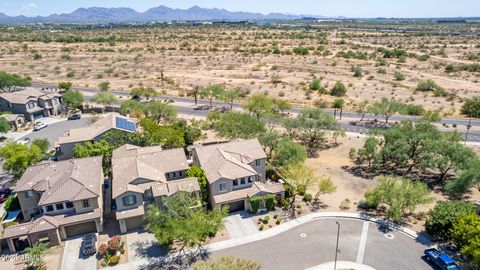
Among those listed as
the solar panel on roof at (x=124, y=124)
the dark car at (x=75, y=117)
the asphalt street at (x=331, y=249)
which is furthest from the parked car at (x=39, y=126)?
the asphalt street at (x=331, y=249)

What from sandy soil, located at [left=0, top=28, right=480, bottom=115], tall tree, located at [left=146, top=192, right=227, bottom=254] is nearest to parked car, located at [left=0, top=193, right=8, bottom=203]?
tall tree, located at [left=146, top=192, right=227, bottom=254]

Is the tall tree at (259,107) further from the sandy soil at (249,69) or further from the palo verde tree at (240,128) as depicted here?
the sandy soil at (249,69)

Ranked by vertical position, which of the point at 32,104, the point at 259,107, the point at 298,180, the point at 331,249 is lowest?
the point at 331,249

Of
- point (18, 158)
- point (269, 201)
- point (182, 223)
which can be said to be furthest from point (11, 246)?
point (269, 201)

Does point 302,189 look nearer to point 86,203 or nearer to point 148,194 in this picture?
point 148,194

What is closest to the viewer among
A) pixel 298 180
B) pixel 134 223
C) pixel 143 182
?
pixel 134 223

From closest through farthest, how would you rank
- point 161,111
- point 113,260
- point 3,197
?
point 113,260 < point 3,197 < point 161,111

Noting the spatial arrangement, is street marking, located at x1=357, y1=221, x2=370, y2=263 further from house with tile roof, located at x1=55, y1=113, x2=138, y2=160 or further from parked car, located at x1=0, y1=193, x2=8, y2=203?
parked car, located at x1=0, y1=193, x2=8, y2=203
